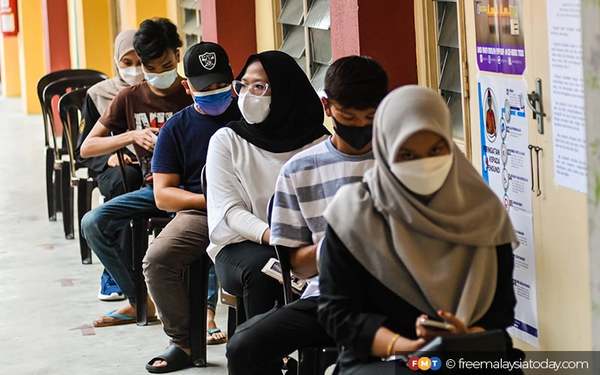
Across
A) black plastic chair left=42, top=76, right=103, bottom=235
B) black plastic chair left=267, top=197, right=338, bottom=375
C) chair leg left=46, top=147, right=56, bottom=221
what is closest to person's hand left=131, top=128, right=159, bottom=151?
black plastic chair left=267, top=197, right=338, bottom=375

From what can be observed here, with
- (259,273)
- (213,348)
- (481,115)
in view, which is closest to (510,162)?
(481,115)

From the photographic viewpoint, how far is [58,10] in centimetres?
1502

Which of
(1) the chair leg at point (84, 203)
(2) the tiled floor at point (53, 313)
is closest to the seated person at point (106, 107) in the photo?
(2) the tiled floor at point (53, 313)

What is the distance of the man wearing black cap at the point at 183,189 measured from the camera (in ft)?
16.2

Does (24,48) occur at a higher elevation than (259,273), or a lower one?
higher

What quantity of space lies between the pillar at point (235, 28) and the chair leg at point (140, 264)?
7.37 ft

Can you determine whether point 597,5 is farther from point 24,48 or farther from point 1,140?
point 24,48

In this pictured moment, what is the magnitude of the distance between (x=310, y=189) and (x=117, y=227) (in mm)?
2183

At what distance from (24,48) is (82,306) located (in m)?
11.5

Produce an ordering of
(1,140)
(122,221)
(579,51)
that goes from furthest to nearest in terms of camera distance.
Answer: (1,140) → (122,221) → (579,51)

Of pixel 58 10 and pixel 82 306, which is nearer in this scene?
pixel 82 306

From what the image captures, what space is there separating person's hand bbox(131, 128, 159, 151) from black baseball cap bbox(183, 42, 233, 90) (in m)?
0.67

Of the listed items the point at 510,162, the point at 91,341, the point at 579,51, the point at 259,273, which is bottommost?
the point at 91,341

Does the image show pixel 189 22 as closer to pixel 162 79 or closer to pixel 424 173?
pixel 162 79
